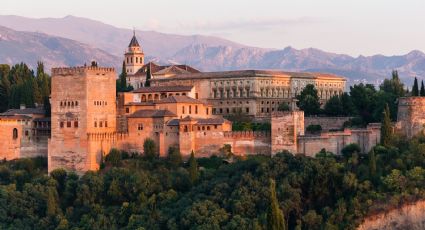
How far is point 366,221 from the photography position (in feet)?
151

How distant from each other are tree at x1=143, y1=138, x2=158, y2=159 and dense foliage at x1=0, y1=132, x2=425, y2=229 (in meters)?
0.32

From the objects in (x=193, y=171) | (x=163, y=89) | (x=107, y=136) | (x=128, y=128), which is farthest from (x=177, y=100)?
(x=193, y=171)

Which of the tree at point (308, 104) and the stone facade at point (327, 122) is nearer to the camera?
the stone facade at point (327, 122)

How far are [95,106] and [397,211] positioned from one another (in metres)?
19.2

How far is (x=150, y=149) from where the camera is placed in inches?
2160

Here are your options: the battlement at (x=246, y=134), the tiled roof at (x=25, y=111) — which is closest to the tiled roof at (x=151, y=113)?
the battlement at (x=246, y=134)

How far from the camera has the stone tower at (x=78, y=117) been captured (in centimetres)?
5500

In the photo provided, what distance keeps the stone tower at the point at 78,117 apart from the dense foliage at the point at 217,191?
1056 millimetres

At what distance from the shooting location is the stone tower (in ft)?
180

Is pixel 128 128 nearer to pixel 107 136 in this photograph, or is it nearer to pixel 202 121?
pixel 107 136

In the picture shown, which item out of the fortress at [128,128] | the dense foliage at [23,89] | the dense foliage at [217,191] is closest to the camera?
the dense foliage at [217,191]

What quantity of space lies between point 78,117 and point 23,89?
11.5m

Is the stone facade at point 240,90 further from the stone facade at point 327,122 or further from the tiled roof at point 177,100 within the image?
the tiled roof at point 177,100

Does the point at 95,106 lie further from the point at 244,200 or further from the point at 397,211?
the point at 397,211
